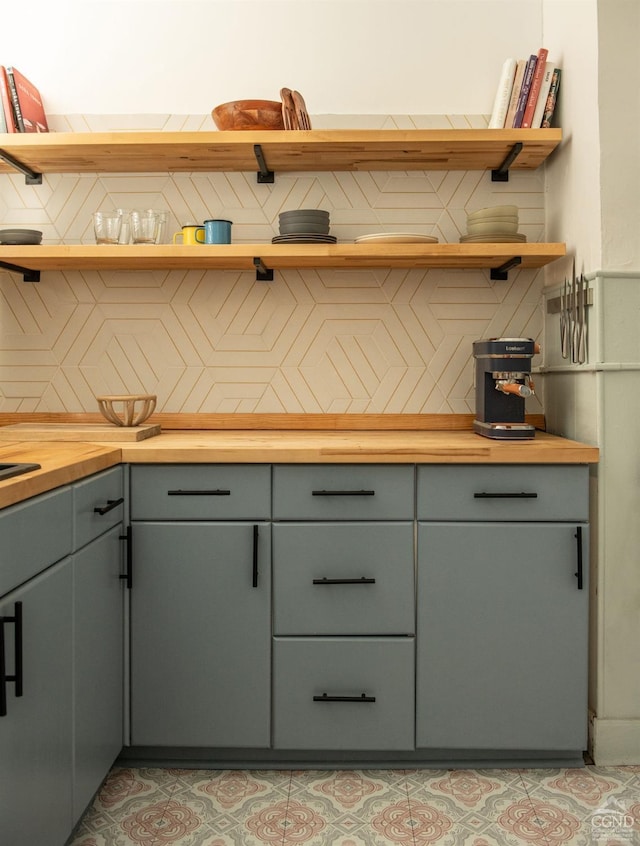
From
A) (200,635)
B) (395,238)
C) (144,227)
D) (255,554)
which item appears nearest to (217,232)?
(144,227)

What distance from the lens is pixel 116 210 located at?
2.70 metres

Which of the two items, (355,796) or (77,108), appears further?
(77,108)

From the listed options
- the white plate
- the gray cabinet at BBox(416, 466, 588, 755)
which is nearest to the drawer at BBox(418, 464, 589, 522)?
the gray cabinet at BBox(416, 466, 588, 755)

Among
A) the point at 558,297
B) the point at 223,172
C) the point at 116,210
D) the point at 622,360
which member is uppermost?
the point at 223,172

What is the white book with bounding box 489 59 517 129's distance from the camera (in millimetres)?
2574

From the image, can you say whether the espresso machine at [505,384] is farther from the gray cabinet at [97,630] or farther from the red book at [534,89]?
the gray cabinet at [97,630]

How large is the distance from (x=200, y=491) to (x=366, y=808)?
1006mm

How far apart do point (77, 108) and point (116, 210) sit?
482 mm

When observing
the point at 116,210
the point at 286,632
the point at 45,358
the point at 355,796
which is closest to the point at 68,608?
the point at 286,632

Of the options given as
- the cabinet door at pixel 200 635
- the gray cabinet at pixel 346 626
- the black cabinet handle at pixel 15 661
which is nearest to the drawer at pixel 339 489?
the gray cabinet at pixel 346 626

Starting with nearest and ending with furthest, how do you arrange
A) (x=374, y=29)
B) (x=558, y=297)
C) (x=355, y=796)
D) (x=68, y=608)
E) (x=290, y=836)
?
(x=68, y=608) < (x=290, y=836) < (x=355, y=796) < (x=558, y=297) < (x=374, y=29)

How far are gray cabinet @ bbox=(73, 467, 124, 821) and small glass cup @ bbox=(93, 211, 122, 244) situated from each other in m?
0.92

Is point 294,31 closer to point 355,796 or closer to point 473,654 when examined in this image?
point 473,654

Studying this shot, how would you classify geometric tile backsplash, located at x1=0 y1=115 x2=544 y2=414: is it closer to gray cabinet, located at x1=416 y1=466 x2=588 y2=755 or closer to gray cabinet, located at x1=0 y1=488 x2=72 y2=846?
gray cabinet, located at x1=416 y1=466 x2=588 y2=755
